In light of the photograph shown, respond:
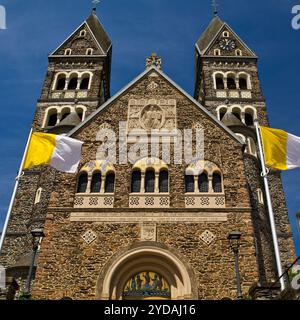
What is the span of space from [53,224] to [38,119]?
1943 cm

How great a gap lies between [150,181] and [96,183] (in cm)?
256

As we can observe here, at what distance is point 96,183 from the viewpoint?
18.5 m

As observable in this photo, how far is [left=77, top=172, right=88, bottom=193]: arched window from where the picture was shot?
18.4 metres

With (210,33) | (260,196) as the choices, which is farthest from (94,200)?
(210,33)

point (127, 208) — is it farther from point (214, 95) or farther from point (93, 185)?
point (214, 95)

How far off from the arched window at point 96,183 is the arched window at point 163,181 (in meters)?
2.86

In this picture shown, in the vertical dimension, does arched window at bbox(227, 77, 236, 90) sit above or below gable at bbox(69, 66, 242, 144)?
above

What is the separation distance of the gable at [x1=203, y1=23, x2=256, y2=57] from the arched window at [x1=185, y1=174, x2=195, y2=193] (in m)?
25.2

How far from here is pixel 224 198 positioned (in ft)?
58.5

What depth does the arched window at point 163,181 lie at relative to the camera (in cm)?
1834

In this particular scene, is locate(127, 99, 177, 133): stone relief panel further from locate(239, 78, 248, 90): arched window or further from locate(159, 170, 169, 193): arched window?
locate(239, 78, 248, 90): arched window

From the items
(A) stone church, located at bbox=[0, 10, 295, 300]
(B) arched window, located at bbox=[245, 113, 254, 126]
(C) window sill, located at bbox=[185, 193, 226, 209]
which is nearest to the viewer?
(A) stone church, located at bbox=[0, 10, 295, 300]

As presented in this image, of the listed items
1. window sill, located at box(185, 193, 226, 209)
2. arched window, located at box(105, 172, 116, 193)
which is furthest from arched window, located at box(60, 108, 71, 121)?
window sill, located at box(185, 193, 226, 209)
